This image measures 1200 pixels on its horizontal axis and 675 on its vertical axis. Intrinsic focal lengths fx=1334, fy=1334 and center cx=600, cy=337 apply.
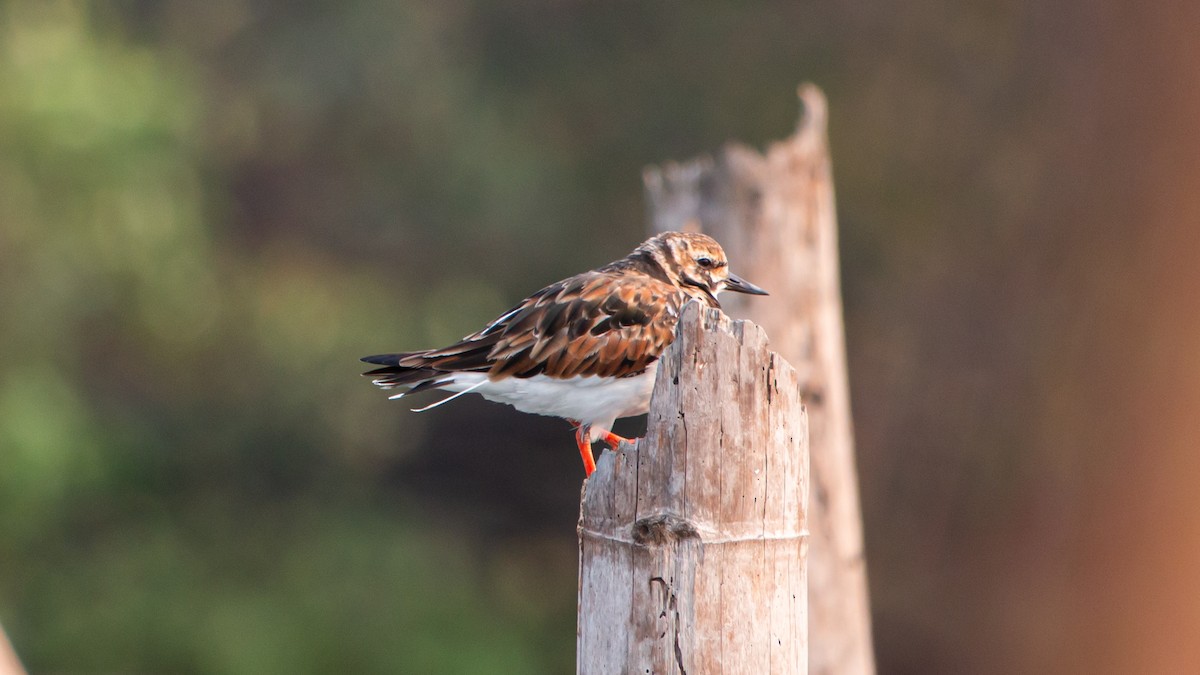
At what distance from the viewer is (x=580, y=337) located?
5324 mm

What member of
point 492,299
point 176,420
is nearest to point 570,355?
point 492,299

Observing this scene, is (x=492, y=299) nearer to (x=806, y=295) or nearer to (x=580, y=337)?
(x=806, y=295)

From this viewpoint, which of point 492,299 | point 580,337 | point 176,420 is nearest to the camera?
point 580,337

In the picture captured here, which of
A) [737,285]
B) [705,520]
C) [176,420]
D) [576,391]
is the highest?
[176,420]

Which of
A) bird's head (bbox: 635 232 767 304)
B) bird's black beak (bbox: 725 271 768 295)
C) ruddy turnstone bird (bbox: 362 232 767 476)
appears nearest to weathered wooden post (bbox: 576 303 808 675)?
ruddy turnstone bird (bbox: 362 232 767 476)

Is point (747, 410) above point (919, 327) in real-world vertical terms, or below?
below

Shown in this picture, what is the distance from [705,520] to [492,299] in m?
13.1

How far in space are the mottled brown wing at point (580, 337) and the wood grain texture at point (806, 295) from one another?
5.20 ft

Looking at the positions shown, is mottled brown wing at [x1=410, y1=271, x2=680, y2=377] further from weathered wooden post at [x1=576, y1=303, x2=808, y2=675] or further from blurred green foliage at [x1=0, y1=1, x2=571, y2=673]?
blurred green foliage at [x1=0, y1=1, x2=571, y2=673]

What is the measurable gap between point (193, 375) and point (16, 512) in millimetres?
2579

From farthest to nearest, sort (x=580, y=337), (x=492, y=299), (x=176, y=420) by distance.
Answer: (x=492, y=299)
(x=176, y=420)
(x=580, y=337)

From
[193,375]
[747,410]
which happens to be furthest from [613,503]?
[193,375]

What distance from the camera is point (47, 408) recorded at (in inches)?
508

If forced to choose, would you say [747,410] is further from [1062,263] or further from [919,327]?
[919,327]
